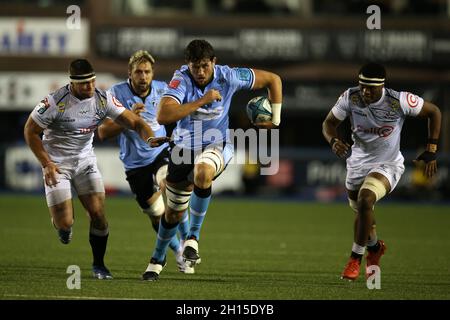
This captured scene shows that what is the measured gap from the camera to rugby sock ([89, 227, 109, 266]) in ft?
33.2

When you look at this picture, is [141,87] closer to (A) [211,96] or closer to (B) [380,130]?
(A) [211,96]

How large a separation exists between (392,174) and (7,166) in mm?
15534

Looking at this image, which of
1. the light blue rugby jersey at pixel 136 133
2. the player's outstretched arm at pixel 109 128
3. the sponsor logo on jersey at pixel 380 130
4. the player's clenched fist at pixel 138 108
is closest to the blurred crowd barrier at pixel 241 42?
the light blue rugby jersey at pixel 136 133

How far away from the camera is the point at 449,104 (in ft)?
86.3

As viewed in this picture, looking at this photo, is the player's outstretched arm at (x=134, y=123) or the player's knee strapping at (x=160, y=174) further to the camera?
the player's knee strapping at (x=160, y=174)

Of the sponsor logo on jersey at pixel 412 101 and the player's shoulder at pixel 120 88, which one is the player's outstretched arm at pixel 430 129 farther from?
the player's shoulder at pixel 120 88

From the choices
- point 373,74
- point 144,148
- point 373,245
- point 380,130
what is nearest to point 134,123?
point 144,148

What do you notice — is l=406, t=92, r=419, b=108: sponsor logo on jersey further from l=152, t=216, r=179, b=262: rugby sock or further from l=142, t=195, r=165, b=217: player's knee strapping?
l=142, t=195, r=165, b=217: player's knee strapping

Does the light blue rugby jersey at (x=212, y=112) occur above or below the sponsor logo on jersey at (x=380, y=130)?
above

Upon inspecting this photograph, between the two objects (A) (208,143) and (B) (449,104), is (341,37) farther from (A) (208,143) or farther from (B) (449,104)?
(A) (208,143)

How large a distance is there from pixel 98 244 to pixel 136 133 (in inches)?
70.1

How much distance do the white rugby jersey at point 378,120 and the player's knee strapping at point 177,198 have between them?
172 cm

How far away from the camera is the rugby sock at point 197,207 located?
998 cm

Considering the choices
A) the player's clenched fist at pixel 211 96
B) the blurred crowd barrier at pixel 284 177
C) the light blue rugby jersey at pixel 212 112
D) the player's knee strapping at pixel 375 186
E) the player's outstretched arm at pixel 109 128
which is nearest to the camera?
the player's clenched fist at pixel 211 96
